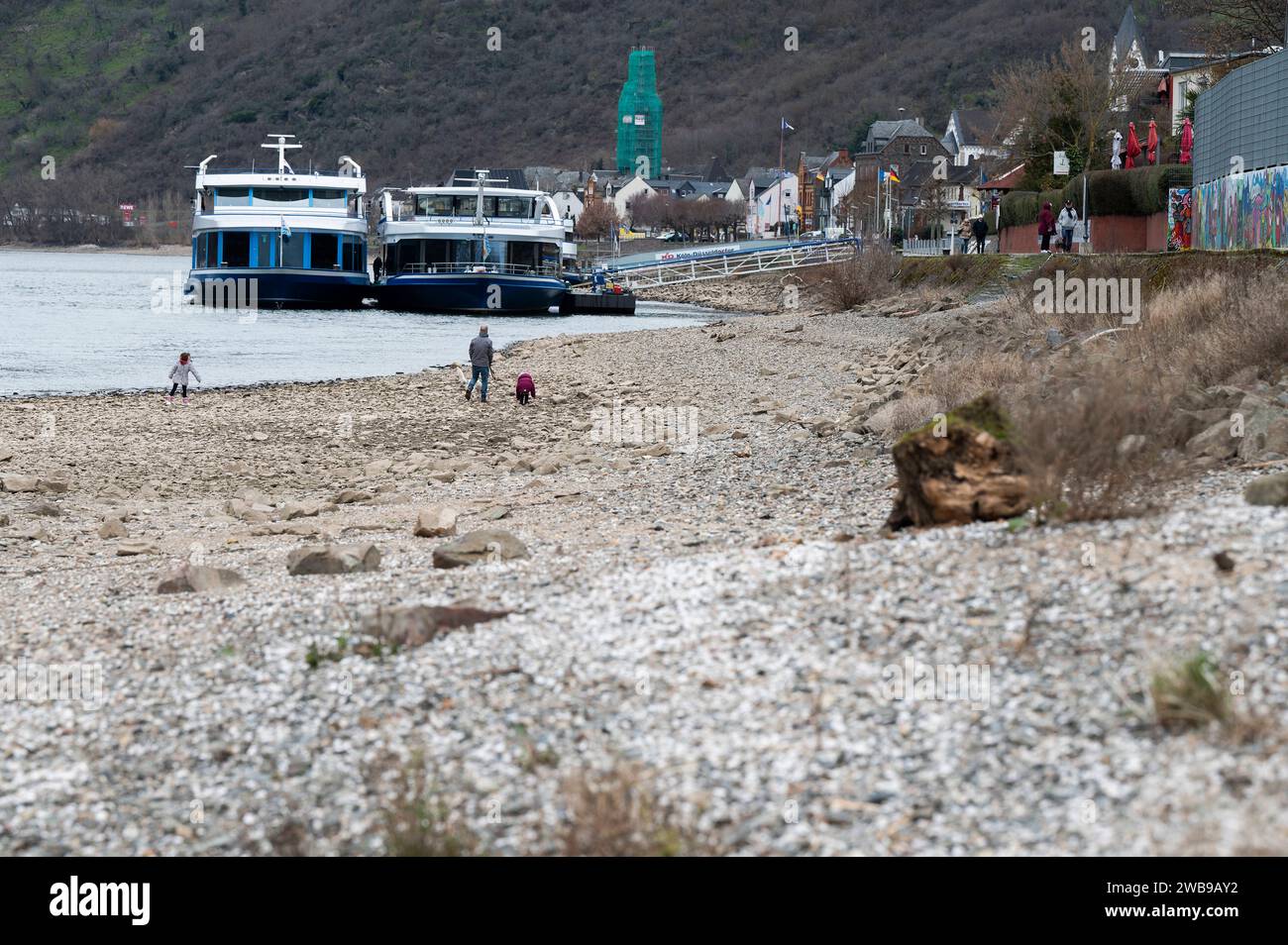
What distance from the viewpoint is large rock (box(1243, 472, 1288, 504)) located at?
8.51 meters

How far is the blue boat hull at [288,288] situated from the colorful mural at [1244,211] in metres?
44.7

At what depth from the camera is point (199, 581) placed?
33.7 ft

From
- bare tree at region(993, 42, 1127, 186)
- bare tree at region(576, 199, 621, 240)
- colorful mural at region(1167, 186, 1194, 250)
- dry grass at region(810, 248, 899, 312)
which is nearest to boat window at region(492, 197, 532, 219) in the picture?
dry grass at region(810, 248, 899, 312)

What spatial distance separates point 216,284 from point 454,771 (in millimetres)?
64902

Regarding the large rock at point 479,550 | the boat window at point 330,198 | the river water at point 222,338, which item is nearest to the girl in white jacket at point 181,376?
the river water at point 222,338

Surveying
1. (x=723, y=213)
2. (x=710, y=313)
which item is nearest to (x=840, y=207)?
(x=723, y=213)

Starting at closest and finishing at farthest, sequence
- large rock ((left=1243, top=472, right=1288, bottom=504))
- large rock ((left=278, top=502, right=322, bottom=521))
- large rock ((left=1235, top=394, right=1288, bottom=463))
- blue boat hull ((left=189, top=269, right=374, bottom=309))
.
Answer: large rock ((left=1243, top=472, right=1288, bottom=504)) < large rock ((left=1235, top=394, right=1288, bottom=463)) < large rock ((left=278, top=502, right=322, bottom=521)) < blue boat hull ((left=189, top=269, right=374, bottom=309))

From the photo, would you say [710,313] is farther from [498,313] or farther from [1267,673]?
[1267,673]

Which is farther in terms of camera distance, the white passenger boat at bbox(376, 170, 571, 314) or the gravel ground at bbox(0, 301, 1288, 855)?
the white passenger boat at bbox(376, 170, 571, 314)

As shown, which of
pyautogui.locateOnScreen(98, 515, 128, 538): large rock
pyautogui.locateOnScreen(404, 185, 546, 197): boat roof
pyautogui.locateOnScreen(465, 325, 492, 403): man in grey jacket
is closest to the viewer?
pyautogui.locateOnScreen(98, 515, 128, 538): large rock

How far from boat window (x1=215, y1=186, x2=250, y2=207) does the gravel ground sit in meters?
57.2

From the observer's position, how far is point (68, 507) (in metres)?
16.7

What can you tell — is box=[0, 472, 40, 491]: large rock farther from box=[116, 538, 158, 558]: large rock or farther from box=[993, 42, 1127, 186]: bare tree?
box=[993, 42, 1127, 186]: bare tree

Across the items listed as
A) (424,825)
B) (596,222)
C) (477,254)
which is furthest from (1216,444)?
(596,222)
